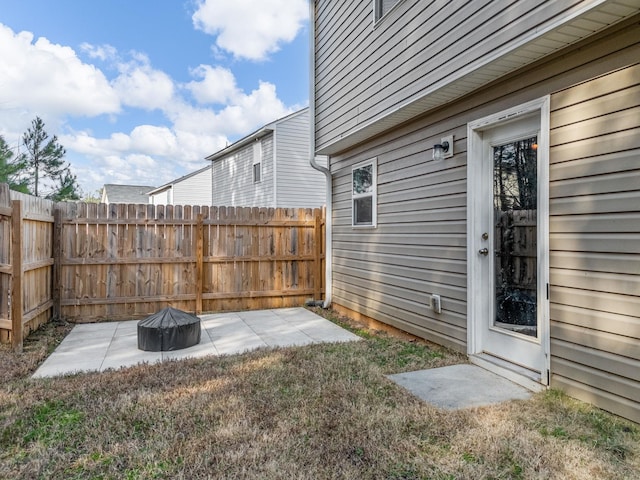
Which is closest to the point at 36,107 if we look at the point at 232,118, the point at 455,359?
the point at 232,118

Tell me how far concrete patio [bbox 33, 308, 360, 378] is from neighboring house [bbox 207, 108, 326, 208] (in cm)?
680

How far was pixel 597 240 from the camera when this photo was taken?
2.57 meters

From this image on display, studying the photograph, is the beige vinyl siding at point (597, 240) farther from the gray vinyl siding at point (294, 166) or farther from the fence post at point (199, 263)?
the gray vinyl siding at point (294, 166)

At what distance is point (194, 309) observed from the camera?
21.0 feet

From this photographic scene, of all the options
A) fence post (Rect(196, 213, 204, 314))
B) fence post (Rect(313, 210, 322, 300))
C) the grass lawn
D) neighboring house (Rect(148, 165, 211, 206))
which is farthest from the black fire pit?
neighboring house (Rect(148, 165, 211, 206))

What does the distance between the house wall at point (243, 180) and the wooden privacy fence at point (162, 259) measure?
588cm

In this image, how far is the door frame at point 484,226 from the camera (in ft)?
9.61

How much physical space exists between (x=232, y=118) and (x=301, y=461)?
1373 inches

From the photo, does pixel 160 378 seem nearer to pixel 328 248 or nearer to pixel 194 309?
pixel 194 309

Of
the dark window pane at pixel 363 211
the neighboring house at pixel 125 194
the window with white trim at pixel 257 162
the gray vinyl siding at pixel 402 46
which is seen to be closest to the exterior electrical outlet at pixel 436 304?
the dark window pane at pixel 363 211

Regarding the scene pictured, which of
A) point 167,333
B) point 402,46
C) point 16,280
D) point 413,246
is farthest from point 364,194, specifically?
point 16,280

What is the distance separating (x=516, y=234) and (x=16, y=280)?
497cm

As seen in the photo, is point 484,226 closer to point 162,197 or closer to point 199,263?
point 199,263

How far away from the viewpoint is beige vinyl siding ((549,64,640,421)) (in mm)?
2373
